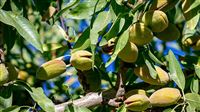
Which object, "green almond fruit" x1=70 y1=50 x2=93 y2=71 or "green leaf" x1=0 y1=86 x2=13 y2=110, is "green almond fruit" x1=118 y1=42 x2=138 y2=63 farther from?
"green leaf" x1=0 y1=86 x2=13 y2=110

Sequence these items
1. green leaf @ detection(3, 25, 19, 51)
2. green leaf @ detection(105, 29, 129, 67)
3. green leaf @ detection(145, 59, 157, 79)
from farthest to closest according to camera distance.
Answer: green leaf @ detection(3, 25, 19, 51)
green leaf @ detection(145, 59, 157, 79)
green leaf @ detection(105, 29, 129, 67)

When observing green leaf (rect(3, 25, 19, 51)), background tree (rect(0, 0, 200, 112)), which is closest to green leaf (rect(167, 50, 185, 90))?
background tree (rect(0, 0, 200, 112))

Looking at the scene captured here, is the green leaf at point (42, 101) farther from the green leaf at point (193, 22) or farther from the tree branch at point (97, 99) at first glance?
the green leaf at point (193, 22)

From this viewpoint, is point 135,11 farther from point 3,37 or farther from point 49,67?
point 3,37

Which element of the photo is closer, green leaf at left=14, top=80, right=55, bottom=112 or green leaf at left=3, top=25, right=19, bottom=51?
green leaf at left=14, top=80, right=55, bottom=112

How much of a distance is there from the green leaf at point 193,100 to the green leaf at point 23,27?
0.41 meters

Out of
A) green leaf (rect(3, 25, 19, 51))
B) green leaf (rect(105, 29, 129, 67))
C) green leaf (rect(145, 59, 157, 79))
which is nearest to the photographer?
green leaf (rect(105, 29, 129, 67))

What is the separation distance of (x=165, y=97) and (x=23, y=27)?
0.41 metres

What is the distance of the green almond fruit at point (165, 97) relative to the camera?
53.6 inches

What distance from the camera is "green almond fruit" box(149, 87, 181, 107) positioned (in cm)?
136

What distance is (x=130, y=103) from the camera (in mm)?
1341

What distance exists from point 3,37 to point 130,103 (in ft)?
1.69

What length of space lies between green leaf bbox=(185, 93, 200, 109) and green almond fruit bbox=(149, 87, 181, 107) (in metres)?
0.02

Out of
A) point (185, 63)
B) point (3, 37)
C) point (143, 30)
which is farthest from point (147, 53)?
point (3, 37)
